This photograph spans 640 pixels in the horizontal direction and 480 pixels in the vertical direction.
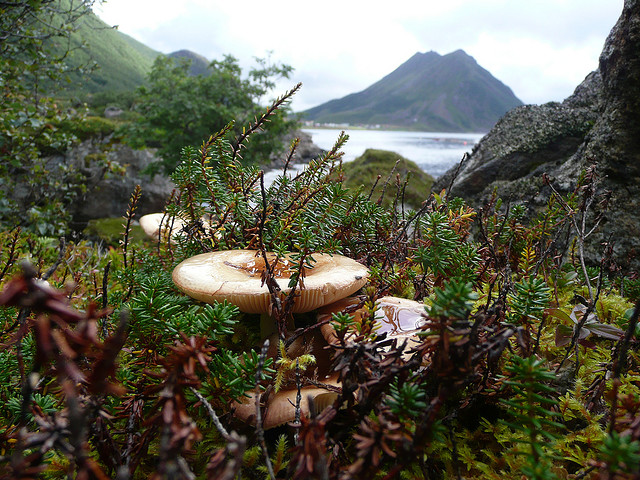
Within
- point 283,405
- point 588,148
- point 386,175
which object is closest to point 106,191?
point 386,175

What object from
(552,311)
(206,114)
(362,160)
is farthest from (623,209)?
(206,114)

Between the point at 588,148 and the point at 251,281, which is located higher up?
the point at 588,148

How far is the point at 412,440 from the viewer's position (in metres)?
0.84

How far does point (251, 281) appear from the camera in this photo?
1.35 meters

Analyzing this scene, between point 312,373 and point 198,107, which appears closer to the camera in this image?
point 312,373

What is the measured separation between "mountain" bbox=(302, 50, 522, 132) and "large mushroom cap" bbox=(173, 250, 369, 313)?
9505 centimetres

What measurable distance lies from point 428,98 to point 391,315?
460 feet

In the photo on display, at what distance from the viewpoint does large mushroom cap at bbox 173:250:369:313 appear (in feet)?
4.23

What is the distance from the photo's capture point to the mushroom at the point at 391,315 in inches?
53.4

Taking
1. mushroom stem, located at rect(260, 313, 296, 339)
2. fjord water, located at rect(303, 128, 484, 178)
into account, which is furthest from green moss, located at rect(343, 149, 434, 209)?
mushroom stem, located at rect(260, 313, 296, 339)

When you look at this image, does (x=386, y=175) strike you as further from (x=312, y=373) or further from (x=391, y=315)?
(x=312, y=373)

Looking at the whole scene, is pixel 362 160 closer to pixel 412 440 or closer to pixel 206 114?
pixel 206 114

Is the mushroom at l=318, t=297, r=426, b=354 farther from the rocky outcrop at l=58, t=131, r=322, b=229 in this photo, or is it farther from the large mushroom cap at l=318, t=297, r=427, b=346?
the rocky outcrop at l=58, t=131, r=322, b=229

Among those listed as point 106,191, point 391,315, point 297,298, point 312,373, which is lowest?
point 106,191
